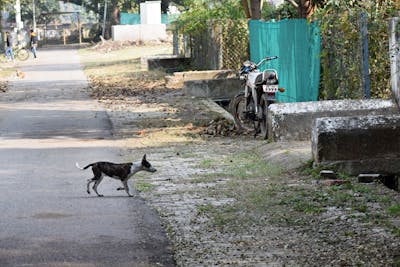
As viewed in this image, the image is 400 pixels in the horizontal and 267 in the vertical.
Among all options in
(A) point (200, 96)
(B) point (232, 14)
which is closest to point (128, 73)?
(B) point (232, 14)

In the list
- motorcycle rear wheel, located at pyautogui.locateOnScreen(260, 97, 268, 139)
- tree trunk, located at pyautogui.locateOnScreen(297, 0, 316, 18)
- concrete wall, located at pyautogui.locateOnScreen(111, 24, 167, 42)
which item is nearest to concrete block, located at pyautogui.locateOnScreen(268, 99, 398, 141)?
motorcycle rear wheel, located at pyautogui.locateOnScreen(260, 97, 268, 139)

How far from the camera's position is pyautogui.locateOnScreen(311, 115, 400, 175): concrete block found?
442 inches

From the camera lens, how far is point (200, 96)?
80.0ft

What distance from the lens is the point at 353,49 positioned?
14.1 meters

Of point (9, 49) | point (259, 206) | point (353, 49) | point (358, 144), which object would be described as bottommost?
point (259, 206)

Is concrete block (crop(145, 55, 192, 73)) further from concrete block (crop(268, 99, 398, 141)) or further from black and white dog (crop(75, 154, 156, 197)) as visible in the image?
black and white dog (crop(75, 154, 156, 197))

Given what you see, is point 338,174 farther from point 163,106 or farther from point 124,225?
point 163,106

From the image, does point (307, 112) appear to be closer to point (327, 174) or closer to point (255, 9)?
point (327, 174)

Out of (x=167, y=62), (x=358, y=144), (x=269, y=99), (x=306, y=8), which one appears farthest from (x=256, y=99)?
(x=167, y=62)

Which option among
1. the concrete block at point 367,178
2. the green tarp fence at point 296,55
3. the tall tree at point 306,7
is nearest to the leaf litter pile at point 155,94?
the green tarp fence at point 296,55

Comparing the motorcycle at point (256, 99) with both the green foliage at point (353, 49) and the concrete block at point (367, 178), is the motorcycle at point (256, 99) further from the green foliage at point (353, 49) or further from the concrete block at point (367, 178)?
the concrete block at point (367, 178)

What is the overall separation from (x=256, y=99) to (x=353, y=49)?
2273 mm

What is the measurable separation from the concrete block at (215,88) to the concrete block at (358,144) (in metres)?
12.7

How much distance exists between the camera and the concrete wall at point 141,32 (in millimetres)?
61469
